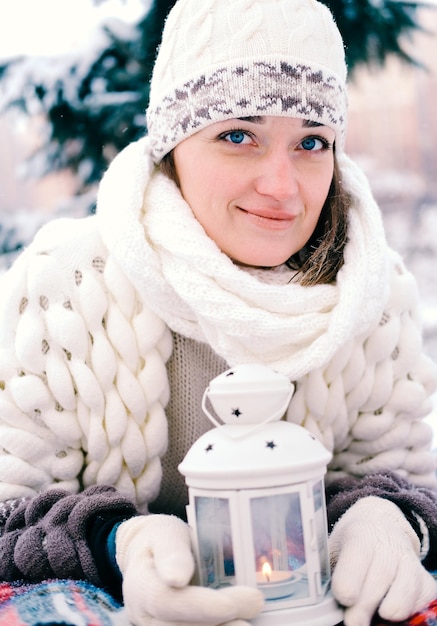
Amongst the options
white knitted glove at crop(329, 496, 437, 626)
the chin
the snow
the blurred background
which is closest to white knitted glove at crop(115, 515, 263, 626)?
white knitted glove at crop(329, 496, 437, 626)

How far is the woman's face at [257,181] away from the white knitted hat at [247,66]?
1.0 inches

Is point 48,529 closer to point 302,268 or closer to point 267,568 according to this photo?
point 267,568

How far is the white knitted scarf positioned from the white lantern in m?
0.25

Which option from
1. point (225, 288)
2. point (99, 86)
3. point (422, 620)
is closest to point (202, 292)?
point (225, 288)

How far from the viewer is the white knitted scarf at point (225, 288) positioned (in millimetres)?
1159

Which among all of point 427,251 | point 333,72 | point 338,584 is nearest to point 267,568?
point 338,584

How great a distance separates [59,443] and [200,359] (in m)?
0.25

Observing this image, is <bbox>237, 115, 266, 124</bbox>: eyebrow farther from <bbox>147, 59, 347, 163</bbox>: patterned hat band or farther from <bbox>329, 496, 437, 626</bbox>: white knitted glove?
<bbox>329, 496, 437, 626</bbox>: white knitted glove

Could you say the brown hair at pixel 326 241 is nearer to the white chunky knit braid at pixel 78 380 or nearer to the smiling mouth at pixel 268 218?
the smiling mouth at pixel 268 218

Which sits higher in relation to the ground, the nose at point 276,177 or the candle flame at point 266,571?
the nose at point 276,177

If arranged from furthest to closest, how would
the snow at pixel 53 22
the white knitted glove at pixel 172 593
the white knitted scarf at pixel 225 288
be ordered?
the snow at pixel 53 22
the white knitted scarf at pixel 225 288
the white knitted glove at pixel 172 593

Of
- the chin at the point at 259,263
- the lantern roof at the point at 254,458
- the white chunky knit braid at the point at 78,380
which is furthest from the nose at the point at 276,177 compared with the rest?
the lantern roof at the point at 254,458

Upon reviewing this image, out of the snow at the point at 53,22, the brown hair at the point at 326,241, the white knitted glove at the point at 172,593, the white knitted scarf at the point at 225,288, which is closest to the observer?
the white knitted glove at the point at 172,593

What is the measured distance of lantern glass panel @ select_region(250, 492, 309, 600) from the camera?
0.87 meters
